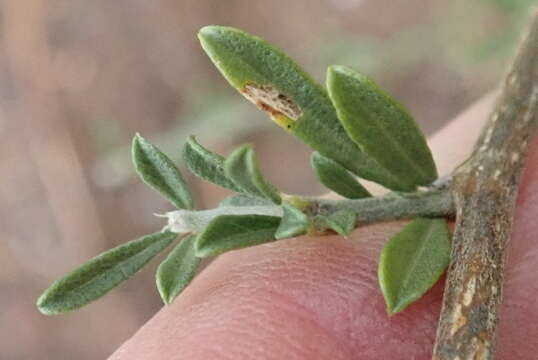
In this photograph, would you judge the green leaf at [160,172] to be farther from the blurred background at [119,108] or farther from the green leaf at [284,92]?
the blurred background at [119,108]

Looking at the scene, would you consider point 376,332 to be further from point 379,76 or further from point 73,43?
point 73,43

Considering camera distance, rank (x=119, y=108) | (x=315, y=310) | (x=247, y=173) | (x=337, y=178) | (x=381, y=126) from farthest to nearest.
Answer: (x=119, y=108) → (x=315, y=310) → (x=337, y=178) → (x=381, y=126) → (x=247, y=173)

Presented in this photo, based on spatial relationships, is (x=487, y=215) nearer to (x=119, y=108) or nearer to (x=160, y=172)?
(x=160, y=172)

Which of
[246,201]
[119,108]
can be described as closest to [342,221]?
[246,201]

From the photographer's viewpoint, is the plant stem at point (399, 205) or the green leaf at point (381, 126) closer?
the green leaf at point (381, 126)

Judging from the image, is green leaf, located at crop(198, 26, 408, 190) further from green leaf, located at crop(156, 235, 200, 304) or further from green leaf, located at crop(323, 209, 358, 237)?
green leaf, located at crop(156, 235, 200, 304)

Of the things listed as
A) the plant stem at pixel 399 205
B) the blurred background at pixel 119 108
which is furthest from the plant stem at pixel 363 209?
the blurred background at pixel 119 108

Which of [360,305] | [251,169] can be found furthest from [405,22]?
[251,169]
